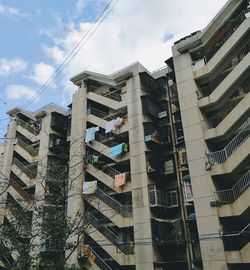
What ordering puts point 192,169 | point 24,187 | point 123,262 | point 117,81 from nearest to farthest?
point 192,169 → point 123,262 → point 117,81 → point 24,187

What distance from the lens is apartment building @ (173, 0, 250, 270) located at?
17.8 meters

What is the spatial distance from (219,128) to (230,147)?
4.72ft

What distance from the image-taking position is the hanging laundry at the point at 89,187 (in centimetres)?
2484

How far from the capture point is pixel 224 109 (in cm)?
2169

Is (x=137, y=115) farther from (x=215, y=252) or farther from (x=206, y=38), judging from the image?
(x=215, y=252)

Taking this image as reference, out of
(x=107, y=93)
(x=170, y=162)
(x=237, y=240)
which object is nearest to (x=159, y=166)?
(x=170, y=162)

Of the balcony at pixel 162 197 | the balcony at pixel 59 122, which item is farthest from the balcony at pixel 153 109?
the balcony at pixel 59 122

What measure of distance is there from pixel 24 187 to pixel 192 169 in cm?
1941

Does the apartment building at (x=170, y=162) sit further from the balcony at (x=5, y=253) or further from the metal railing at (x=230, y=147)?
the balcony at (x=5, y=253)

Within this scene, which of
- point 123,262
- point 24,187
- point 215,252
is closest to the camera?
point 215,252

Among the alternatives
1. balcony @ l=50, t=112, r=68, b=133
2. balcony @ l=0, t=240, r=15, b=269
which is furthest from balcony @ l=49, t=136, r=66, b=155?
balcony @ l=0, t=240, r=15, b=269

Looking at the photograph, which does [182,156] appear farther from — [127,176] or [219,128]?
[127,176]

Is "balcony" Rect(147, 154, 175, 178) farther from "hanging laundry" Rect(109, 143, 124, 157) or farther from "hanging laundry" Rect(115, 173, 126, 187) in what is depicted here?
"hanging laundry" Rect(109, 143, 124, 157)

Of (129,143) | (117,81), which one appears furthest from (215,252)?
(117,81)
